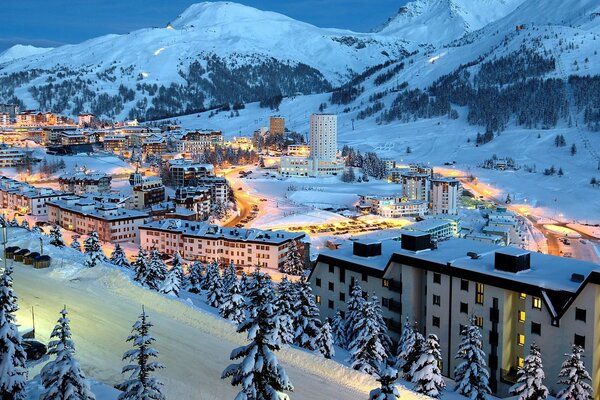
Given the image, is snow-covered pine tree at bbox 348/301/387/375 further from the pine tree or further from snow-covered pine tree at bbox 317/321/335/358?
the pine tree

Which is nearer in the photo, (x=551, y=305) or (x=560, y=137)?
(x=551, y=305)

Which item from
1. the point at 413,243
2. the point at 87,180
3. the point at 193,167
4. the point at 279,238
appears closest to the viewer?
the point at 413,243

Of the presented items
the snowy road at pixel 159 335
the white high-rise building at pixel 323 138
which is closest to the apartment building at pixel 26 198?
the snowy road at pixel 159 335

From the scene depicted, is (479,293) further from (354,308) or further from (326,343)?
(326,343)

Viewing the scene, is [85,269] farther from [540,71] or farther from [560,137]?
[540,71]

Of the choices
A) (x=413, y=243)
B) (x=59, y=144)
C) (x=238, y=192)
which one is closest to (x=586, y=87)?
(x=238, y=192)

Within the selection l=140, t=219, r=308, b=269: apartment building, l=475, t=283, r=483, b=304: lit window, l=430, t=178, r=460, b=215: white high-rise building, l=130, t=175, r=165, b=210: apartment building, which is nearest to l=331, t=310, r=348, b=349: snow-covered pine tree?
l=475, t=283, r=483, b=304: lit window
